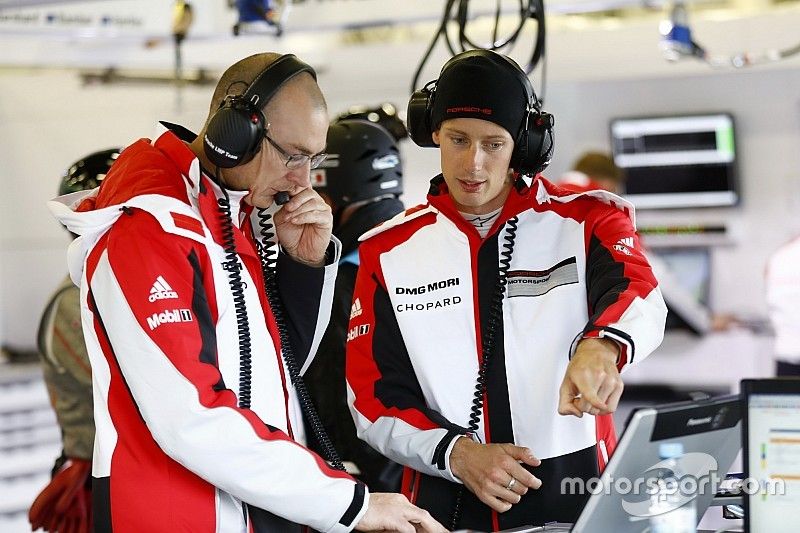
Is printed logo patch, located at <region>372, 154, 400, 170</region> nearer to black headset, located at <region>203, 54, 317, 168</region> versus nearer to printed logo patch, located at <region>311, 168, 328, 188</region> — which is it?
printed logo patch, located at <region>311, 168, 328, 188</region>

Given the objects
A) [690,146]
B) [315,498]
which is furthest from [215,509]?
[690,146]

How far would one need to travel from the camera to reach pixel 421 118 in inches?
90.4

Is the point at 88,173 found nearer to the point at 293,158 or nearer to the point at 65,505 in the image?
the point at 65,505

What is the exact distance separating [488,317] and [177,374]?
2.20 ft

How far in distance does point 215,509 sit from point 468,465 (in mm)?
472

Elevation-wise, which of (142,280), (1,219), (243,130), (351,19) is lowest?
(1,219)

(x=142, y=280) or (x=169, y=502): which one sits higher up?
(x=142, y=280)

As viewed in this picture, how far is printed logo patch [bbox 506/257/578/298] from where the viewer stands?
6.97ft

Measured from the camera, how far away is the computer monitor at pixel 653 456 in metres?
1.52

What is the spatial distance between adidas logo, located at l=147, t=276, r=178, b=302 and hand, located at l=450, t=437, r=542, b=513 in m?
0.62

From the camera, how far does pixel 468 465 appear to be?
204cm

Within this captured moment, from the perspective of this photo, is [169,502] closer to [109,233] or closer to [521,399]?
[109,233]

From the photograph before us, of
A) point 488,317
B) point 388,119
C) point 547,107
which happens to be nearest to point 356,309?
point 488,317

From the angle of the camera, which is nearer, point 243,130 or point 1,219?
point 243,130
